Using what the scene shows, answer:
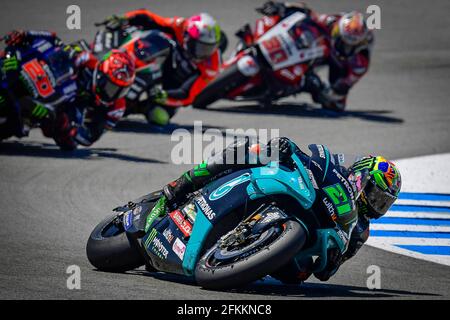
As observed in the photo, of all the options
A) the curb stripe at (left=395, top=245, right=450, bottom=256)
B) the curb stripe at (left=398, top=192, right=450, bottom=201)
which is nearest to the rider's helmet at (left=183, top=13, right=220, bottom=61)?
the curb stripe at (left=398, top=192, right=450, bottom=201)

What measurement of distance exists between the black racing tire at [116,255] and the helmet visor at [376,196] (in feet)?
6.09

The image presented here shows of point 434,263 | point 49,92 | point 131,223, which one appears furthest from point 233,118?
point 131,223

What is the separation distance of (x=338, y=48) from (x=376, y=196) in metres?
10.4

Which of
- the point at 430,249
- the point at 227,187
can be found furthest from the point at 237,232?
the point at 430,249

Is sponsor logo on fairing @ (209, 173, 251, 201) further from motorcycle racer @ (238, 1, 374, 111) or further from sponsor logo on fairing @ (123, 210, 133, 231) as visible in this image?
motorcycle racer @ (238, 1, 374, 111)

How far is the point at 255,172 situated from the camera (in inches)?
314

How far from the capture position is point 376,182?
8.38 m

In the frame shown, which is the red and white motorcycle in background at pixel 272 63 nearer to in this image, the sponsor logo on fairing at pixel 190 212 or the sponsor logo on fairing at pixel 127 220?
the sponsor logo on fairing at pixel 127 220

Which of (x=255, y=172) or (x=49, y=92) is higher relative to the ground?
(x=255, y=172)

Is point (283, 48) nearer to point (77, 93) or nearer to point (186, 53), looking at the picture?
point (186, 53)

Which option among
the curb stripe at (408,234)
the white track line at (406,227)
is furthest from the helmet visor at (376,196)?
the white track line at (406,227)

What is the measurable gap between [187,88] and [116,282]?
9678 millimetres

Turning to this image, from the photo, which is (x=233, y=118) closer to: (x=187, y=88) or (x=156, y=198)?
(x=187, y=88)

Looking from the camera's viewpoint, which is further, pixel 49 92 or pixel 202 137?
pixel 202 137
